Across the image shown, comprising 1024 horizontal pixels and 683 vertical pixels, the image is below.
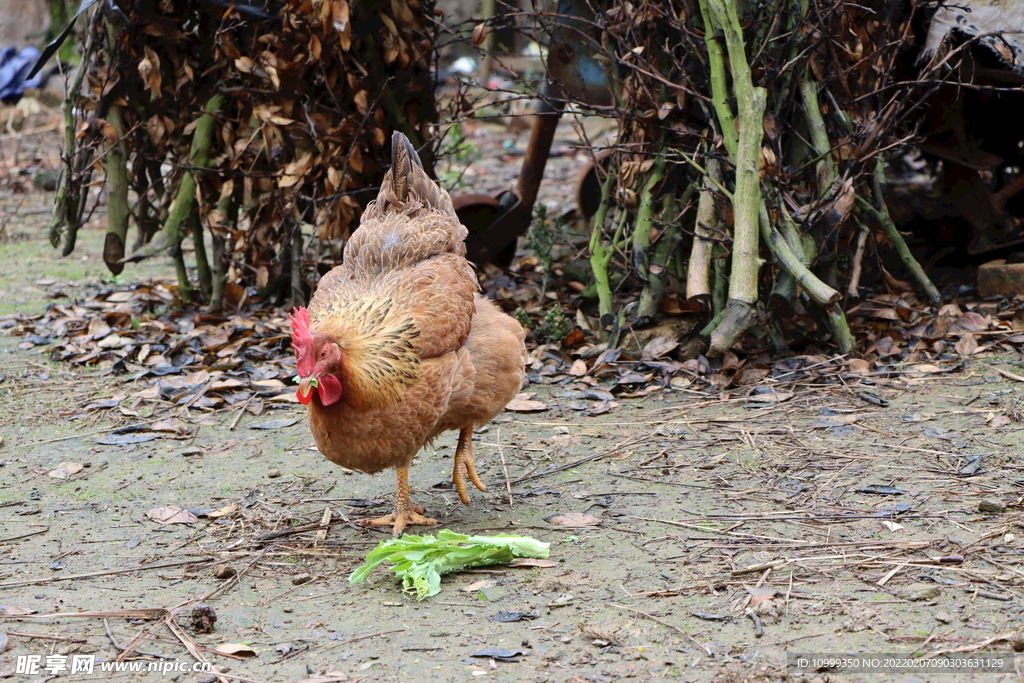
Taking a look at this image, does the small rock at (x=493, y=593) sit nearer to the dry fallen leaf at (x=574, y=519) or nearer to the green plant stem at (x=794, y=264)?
the dry fallen leaf at (x=574, y=519)

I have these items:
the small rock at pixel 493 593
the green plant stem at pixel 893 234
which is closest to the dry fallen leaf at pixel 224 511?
the small rock at pixel 493 593

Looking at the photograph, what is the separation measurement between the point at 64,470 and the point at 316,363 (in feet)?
5.45

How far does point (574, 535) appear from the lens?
324 cm

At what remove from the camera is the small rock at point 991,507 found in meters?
3.11

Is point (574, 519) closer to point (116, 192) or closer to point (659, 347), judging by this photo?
point (659, 347)

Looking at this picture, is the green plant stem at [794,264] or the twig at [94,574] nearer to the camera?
the twig at [94,574]

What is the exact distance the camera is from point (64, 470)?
3.92 m

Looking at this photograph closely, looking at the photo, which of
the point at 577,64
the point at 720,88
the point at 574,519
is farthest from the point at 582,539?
the point at 577,64

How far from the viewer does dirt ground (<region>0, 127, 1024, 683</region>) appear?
2498 millimetres

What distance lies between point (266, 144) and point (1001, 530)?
437 centimetres

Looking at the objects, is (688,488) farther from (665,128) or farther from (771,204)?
(665,128)

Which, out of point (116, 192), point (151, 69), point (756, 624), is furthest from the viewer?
point (116, 192)

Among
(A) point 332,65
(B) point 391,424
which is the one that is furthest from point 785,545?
(A) point 332,65

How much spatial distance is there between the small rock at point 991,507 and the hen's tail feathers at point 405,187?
2.35 metres
